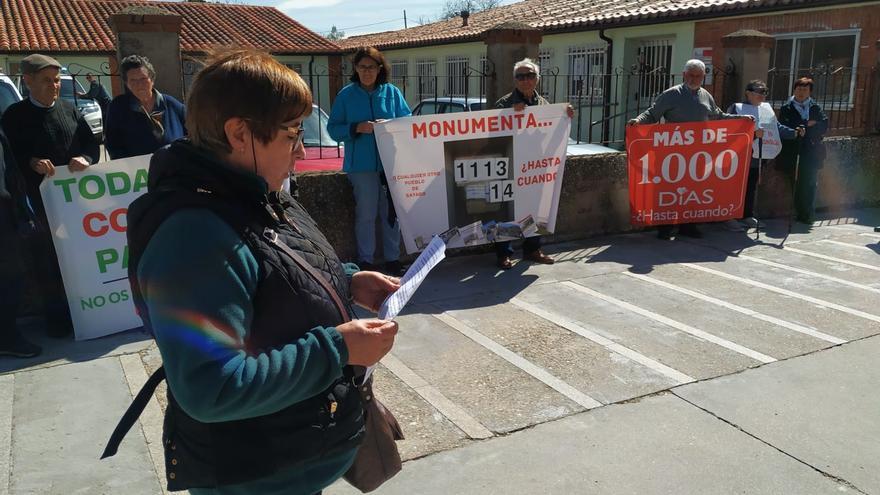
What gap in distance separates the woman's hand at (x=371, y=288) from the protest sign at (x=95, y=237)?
3492 millimetres

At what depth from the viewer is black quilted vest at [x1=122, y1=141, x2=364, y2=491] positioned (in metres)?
1.50

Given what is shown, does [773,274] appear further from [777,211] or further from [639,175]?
[777,211]

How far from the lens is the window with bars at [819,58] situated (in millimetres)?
13148

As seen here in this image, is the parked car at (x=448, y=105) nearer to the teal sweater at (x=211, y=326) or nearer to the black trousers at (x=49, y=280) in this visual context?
the black trousers at (x=49, y=280)

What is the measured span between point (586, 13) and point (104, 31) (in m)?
18.8

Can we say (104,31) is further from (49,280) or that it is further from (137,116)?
(49,280)

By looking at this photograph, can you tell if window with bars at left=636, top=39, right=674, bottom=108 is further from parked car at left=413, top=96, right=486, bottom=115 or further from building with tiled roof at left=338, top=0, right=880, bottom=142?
parked car at left=413, top=96, right=486, bottom=115

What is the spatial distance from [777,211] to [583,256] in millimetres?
3665

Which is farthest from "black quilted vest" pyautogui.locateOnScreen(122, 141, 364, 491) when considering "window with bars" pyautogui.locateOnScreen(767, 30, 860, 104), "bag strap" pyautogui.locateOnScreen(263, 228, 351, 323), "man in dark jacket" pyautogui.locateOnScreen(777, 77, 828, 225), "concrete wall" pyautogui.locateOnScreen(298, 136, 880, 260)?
"window with bars" pyautogui.locateOnScreen(767, 30, 860, 104)

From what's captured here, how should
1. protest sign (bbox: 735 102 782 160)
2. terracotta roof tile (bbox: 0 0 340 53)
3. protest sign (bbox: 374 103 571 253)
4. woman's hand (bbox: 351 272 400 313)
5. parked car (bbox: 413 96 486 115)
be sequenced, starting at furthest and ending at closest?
terracotta roof tile (bbox: 0 0 340 53), parked car (bbox: 413 96 486 115), protest sign (bbox: 735 102 782 160), protest sign (bbox: 374 103 571 253), woman's hand (bbox: 351 272 400 313)

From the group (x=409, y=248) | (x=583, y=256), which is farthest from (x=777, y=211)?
(x=409, y=248)

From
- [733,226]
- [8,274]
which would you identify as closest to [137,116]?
[8,274]

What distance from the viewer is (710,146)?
7875 mm

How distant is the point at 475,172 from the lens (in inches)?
261
